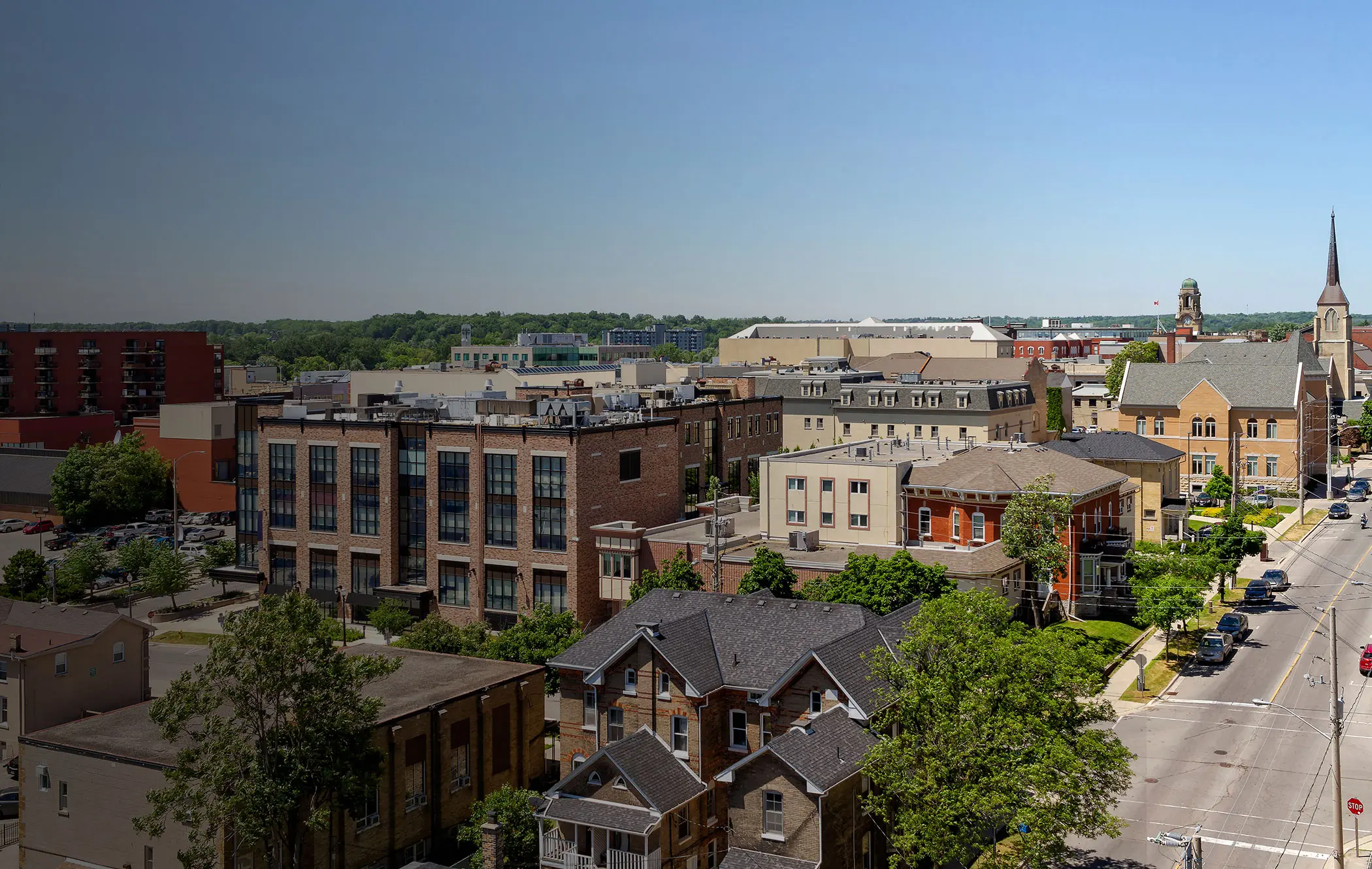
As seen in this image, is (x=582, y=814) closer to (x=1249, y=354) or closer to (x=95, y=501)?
(x=95, y=501)

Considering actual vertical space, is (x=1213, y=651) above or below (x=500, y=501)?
below

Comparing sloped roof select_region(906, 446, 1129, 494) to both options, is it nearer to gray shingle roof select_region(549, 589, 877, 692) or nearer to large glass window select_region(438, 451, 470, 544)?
gray shingle roof select_region(549, 589, 877, 692)

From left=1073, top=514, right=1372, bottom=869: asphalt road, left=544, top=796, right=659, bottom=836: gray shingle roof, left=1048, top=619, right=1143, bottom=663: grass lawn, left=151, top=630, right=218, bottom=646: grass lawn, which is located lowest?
left=151, top=630, right=218, bottom=646: grass lawn

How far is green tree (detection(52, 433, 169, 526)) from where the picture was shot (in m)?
108

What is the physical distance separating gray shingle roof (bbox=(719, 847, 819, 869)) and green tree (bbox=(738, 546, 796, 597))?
22.2 m

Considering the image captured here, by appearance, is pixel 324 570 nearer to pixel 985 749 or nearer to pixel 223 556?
pixel 223 556

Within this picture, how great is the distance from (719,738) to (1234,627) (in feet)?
116

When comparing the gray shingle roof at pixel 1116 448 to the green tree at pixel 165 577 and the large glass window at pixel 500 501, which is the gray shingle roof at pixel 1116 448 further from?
the green tree at pixel 165 577

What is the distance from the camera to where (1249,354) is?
12562 cm

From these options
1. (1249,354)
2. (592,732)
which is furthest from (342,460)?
(1249,354)

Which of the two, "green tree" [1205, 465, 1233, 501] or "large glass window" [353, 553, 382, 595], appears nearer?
"large glass window" [353, 553, 382, 595]

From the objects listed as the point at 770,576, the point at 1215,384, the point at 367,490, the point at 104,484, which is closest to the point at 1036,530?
the point at 770,576

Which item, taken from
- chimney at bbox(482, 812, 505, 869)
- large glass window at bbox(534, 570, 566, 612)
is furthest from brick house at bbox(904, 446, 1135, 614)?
chimney at bbox(482, 812, 505, 869)

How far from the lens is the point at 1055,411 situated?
12475 centimetres
